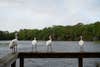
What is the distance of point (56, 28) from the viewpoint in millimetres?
123562

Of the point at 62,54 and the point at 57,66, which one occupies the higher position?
the point at 62,54

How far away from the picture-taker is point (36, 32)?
110 m

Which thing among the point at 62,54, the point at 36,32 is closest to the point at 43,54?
the point at 62,54

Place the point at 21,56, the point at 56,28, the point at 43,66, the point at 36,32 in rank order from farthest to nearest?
1. the point at 56,28
2. the point at 36,32
3. the point at 43,66
4. the point at 21,56

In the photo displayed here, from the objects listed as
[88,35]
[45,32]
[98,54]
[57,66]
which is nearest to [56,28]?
[45,32]

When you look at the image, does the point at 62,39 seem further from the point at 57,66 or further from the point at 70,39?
the point at 57,66

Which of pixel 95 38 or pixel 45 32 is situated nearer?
pixel 45 32

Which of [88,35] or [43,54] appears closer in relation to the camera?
[43,54]

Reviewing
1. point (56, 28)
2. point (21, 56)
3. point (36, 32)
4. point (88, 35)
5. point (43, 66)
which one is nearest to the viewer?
point (21, 56)

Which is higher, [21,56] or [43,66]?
[21,56]

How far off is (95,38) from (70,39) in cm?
1235

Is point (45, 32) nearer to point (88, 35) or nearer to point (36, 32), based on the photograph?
point (36, 32)

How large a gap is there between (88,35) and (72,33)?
9.05 metres

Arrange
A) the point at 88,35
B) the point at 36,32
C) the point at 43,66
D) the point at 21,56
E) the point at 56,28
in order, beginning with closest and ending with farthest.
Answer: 1. the point at 21,56
2. the point at 43,66
3. the point at 36,32
4. the point at 56,28
5. the point at 88,35
